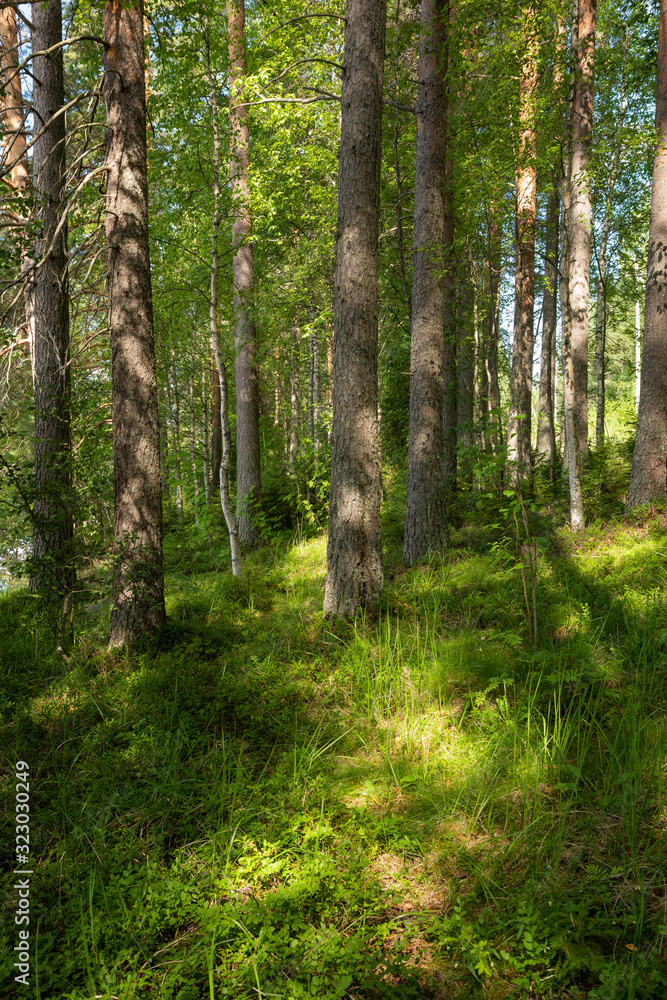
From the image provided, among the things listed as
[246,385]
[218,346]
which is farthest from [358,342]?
[246,385]

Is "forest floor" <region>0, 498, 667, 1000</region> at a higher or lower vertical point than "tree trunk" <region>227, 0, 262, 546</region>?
lower

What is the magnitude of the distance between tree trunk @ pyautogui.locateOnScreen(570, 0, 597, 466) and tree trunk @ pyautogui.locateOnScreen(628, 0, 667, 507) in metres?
0.98

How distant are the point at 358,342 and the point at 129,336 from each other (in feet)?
7.11

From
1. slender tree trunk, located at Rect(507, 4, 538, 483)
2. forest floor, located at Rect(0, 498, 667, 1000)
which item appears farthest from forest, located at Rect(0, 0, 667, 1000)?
slender tree trunk, located at Rect(507, 4, 538, 483)

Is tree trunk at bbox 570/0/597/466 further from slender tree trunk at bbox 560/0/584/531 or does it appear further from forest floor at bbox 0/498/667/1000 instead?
forest floor at bbox 0/498/667/1000

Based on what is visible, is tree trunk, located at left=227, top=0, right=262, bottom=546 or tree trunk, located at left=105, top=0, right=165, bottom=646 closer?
tree trunk, located at left=105, top=0, right=165, bottom=646

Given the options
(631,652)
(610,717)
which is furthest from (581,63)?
(610,717)

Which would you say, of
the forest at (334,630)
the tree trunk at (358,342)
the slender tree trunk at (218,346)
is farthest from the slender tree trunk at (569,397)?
the slender tree trunk at (218,346)

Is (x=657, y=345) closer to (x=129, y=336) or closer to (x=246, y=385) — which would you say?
(x=246, y=385)

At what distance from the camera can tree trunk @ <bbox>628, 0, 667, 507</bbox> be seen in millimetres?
7426

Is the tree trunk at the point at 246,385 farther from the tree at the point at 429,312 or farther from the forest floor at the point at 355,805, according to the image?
the forest floor at the point at 355,805

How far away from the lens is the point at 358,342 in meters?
5.08

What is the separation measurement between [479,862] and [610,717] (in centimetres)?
130

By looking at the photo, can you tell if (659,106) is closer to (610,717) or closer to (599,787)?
(610,717)
